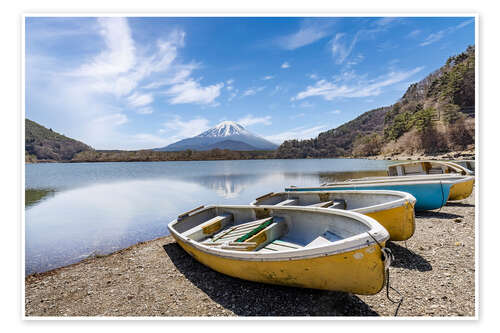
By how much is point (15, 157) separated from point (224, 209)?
3953 mm

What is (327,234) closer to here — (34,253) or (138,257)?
(138,257)

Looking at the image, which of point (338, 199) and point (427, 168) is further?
point (427, 168)

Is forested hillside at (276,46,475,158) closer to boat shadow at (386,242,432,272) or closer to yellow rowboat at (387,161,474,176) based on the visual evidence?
yellow rowboat at (387,161,474,176)

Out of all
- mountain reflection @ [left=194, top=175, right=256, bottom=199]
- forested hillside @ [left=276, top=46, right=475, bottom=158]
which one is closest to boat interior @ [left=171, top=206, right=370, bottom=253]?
forested hillside @ [left=276, top=46, right=475, bottom=158]

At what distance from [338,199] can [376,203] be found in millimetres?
903

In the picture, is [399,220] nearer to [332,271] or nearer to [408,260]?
[408,260]

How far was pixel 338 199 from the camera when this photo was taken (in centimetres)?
571

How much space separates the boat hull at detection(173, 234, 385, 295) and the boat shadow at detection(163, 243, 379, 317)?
311 mm

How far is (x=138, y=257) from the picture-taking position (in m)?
5.59

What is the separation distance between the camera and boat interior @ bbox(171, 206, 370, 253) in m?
3.47

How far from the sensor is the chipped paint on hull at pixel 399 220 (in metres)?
3.90

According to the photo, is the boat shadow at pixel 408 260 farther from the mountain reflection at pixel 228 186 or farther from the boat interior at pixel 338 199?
the mountain reflection at pixel 228 186

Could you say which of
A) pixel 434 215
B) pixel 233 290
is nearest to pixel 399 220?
pixel 233 290

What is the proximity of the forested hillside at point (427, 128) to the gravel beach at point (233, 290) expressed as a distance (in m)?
2.67
